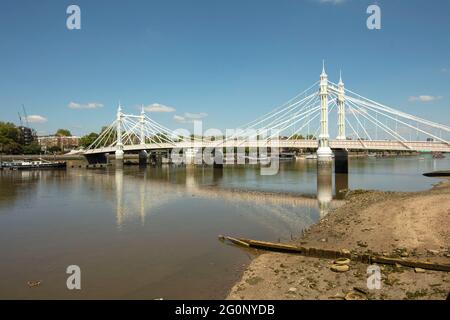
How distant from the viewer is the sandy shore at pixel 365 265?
847 cm

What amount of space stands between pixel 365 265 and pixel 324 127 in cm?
3370

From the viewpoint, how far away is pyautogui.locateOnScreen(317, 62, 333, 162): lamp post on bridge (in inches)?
1581

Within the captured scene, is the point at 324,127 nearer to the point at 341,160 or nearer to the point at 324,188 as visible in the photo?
the point at 341,160

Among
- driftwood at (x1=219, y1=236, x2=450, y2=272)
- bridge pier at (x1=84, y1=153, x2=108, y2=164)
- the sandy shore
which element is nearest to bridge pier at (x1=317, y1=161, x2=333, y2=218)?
the sandy shore

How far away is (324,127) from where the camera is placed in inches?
1660

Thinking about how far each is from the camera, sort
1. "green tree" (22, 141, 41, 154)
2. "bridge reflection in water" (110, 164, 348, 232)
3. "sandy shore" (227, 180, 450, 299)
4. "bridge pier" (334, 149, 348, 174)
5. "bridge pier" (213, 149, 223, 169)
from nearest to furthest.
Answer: "sandy shore" (227, 180, 450, 299), "bridge reflection in water" (110, 164, 348, 232), "bridge pier" (334, 149, 348, 174), "bridge pier" (213, 149, 223, 169), "green tree" (22, 141, 41, 154)

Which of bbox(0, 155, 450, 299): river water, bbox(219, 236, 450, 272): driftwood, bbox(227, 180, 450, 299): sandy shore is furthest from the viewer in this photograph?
bbox(0, 155, 450, 299): river water

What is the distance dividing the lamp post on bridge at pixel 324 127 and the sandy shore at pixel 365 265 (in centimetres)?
2429

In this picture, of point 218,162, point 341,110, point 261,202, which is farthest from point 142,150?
point 261,202

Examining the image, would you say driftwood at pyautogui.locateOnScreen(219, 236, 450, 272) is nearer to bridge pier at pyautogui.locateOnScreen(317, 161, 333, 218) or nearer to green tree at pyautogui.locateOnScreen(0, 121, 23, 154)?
bridge pier at pyautogui.locateOnScreen(317, 161, 333, 218)

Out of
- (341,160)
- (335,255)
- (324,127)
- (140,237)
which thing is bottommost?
(140,237)

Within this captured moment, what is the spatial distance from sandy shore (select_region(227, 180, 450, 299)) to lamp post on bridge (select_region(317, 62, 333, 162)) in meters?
24.3

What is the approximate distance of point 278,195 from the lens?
2761 centimetres
